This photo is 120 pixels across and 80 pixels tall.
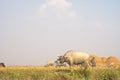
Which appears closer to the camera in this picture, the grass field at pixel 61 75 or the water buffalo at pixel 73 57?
the grass field at pixel 61 75

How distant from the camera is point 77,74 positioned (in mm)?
21797

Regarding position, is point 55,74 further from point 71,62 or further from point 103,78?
point 71,62

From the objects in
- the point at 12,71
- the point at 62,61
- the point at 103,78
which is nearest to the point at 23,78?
the point at 12,71

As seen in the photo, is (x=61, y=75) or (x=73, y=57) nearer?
(x=61, y=75)

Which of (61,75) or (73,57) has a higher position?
(73,57)

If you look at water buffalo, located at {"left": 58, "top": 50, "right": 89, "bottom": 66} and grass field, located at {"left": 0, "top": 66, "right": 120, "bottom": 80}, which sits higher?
water buffalo, located at {"left": 58, "top": 50, "right": 89, "bottom": 66}

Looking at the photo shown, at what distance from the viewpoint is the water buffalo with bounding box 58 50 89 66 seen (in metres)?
35.3

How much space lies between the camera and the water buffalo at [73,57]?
35.3 meters

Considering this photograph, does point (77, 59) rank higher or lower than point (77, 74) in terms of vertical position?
higher

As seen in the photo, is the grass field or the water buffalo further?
the water buffalo

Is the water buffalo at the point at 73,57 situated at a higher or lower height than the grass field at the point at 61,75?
higher

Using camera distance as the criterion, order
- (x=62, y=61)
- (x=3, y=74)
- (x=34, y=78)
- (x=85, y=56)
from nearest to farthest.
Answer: (x=34, y=78), (x=3, y=74), (x=62, y=61), (x=85, y=56)

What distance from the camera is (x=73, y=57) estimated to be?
3606cm

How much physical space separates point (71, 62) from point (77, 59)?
106cm
